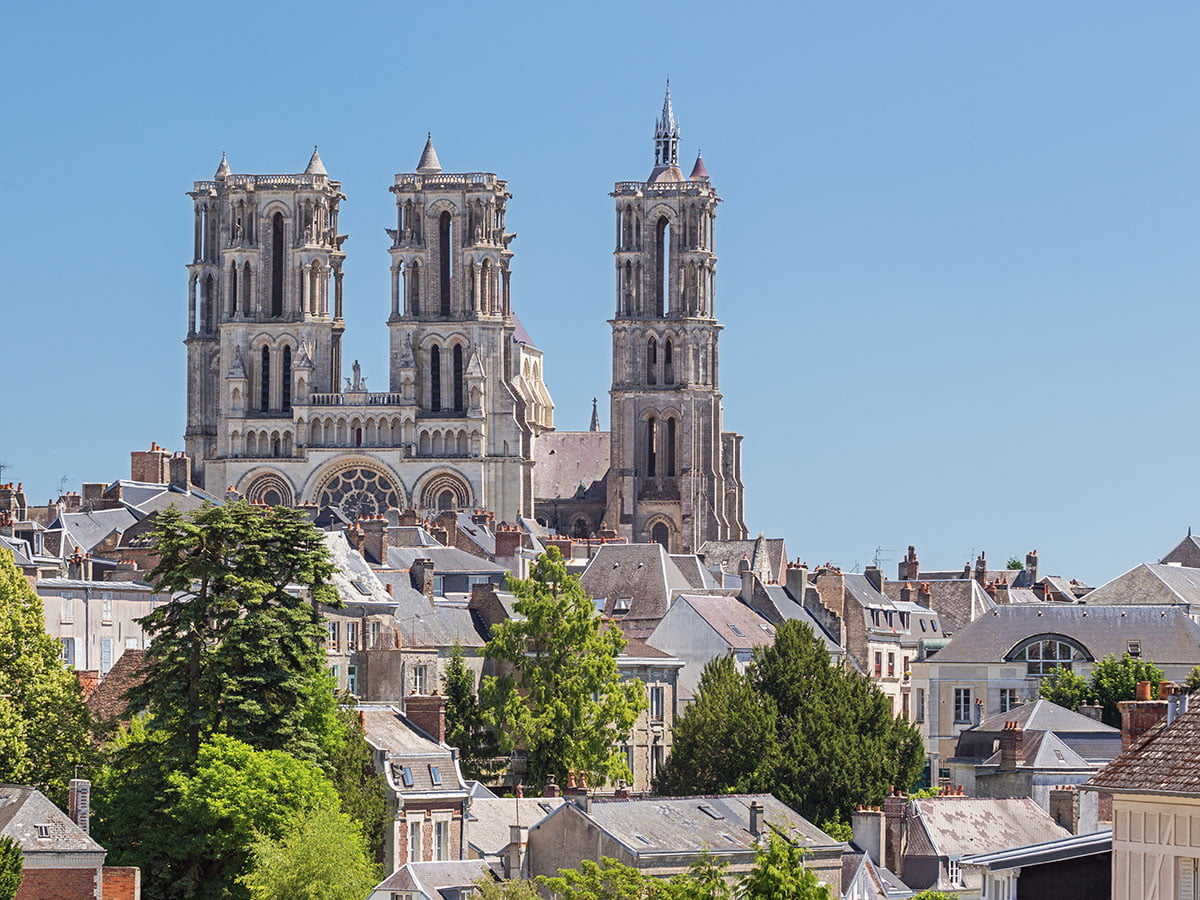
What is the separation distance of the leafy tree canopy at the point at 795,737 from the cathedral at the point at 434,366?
5640cm

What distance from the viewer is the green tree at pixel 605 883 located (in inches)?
1602

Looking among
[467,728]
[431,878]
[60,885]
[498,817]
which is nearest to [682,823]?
[498,817]

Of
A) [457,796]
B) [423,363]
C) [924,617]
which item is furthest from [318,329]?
[457,796]

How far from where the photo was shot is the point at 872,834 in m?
54.2

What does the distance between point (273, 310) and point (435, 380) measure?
28.2ft

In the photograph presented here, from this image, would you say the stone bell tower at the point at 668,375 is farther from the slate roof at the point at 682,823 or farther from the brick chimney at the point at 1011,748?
the slate roof at the point at 682,823

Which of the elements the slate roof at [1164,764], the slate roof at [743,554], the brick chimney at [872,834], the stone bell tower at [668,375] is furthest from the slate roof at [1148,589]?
the slate roof at [1164,764]

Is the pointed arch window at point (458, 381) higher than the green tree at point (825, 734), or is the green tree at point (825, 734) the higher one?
the pointed arch window at point (458, 381)

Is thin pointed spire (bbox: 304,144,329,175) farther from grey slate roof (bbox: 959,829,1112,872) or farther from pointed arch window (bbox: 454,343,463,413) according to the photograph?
grey slate roof (bbox: 959,829,1112,872)

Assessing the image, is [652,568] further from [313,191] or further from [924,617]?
[313,191]

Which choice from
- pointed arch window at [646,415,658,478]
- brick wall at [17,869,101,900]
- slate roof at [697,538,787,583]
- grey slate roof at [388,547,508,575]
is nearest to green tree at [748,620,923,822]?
grey slate roof at [388,547,508,575]

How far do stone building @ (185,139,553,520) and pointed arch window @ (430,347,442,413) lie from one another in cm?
7

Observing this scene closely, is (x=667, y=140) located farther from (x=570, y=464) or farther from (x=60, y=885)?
(x=60, y=885)

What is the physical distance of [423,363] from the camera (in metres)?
130
